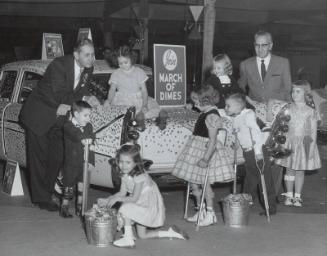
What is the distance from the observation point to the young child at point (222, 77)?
666 cm

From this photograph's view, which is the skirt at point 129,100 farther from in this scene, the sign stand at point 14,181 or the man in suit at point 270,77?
the sign stand at point 14,181

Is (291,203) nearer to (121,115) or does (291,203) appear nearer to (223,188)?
(223,188)

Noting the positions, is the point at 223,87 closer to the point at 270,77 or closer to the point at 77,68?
the point at 270,77

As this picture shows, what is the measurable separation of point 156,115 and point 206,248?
191cm

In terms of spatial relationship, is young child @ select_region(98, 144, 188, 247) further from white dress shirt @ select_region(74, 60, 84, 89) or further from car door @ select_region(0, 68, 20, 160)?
car door @ select_region(0, 68, 20, 160)

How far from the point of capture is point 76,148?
6.30 meters

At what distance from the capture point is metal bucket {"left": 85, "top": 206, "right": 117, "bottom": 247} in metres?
5.32

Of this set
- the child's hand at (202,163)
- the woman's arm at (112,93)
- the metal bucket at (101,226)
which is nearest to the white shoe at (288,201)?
the child's hand at (202,163)

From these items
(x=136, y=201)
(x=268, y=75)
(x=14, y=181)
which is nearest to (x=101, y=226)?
(x=136, y=201)

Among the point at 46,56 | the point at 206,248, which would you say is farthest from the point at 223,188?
the point at 46,56

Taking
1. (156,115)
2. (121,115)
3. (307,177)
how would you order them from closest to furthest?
(121,115) < (156,115) < (307,177)

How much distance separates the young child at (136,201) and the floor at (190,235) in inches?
A: 5.2

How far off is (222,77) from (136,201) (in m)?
2.02

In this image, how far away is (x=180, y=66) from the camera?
7988 millimetres
